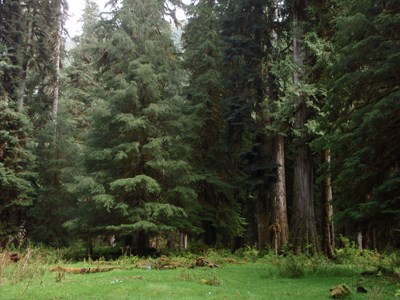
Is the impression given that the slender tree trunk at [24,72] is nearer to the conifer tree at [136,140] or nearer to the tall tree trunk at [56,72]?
the tall tree trunk at [56,72]

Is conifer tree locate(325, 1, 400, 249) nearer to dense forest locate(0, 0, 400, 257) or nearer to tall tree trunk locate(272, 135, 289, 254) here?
dense forest locate(0, 0, 400, 257)

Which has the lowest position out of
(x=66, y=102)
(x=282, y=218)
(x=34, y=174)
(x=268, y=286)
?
(x=268, y=286)

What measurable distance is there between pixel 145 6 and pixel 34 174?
1141cm

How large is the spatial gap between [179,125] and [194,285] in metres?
11.8

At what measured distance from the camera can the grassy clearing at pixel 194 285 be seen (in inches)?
353

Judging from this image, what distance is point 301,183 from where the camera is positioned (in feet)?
57.3

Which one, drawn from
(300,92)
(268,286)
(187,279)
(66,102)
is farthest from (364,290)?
(66,102)

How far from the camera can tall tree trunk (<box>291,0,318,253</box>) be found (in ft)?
55.4

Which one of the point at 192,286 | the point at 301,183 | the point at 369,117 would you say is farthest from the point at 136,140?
the point at 369,117

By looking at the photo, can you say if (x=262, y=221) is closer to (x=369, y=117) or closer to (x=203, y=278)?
(x=203, y=278)

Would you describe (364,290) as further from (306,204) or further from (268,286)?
(306,204)

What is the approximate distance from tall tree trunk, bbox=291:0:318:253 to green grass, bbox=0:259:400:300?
369 cm

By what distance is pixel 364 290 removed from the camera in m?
8.86

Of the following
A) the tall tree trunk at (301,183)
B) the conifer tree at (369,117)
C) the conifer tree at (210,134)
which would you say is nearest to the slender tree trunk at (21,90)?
the conifer tree at (210,134)
